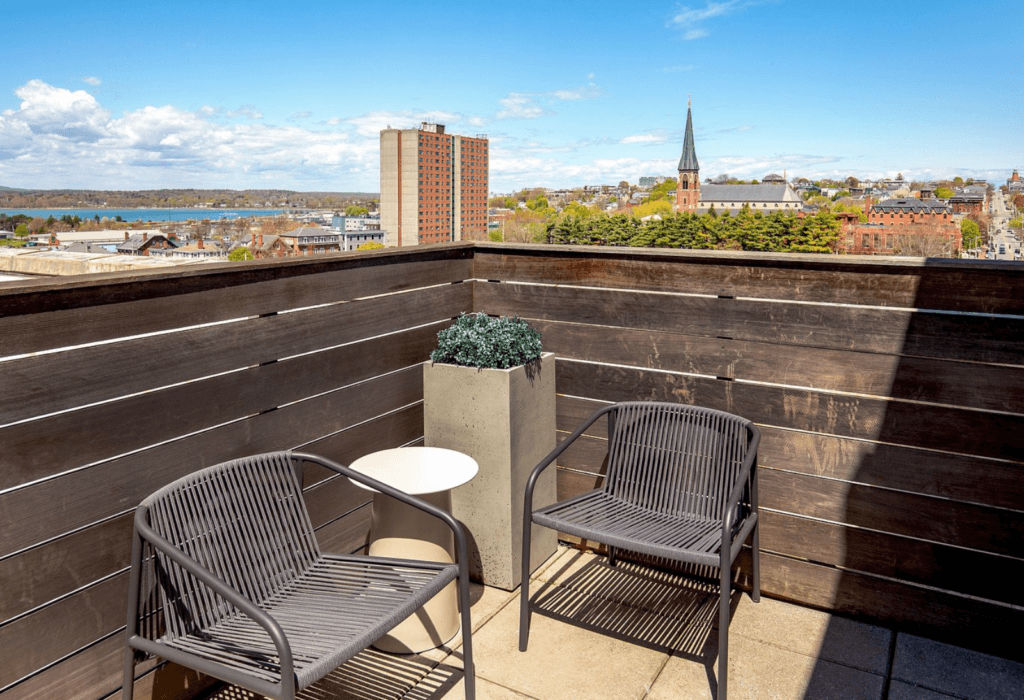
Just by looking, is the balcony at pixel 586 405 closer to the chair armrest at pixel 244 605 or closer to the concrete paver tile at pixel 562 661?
the concrete paver tile at pixel 562 661

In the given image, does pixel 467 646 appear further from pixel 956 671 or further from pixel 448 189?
pixel 448 189

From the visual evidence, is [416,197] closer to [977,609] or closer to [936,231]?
[936,231]

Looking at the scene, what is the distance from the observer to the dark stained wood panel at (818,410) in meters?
2.26

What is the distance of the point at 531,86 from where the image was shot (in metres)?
80.2

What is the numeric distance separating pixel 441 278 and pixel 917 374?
1.77 m

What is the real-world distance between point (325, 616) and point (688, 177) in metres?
83.7

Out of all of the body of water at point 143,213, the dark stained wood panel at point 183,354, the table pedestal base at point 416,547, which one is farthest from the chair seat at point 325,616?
the body of water at point 143,213

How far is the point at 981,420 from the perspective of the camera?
7.40 feet

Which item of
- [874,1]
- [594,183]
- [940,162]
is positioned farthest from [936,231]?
[594,183]

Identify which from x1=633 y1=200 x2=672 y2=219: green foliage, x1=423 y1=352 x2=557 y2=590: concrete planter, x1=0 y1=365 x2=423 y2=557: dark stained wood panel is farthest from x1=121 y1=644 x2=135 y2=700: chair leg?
x1=633 y1=200 x2=672 y2=219: green foliage

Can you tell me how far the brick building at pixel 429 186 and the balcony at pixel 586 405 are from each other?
57162mm

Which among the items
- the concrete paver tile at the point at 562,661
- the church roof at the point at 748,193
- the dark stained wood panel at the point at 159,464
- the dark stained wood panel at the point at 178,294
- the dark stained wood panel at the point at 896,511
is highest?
the church roof at the point at 748,193

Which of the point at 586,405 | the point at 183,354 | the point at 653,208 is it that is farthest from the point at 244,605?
the point at 653,208

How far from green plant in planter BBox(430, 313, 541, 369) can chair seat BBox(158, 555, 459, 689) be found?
0.91 meters
